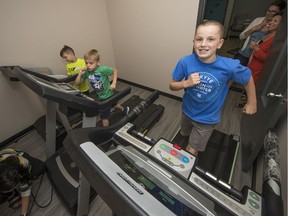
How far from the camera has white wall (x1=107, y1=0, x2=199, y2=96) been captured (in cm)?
204

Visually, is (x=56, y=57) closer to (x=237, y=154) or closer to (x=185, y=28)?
(x=185, y=28)

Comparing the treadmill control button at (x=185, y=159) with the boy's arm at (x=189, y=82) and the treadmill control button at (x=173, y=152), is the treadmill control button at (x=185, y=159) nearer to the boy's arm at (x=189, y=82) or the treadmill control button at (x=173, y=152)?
the treadmill control button at (x=173, y=152)

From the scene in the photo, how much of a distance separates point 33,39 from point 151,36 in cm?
160

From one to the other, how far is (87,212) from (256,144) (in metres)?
1.51

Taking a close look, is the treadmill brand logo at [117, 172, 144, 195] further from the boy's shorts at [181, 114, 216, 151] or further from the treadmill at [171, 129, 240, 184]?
the treadmill at [171, 129, 240, 184]

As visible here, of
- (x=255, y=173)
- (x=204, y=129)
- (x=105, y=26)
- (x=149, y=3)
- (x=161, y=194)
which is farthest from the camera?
(x=105, y=26)

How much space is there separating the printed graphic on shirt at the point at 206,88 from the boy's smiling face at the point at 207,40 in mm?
143

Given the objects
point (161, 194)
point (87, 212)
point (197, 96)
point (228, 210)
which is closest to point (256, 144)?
point (197, 96)

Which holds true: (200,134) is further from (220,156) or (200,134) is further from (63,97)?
(63,97)

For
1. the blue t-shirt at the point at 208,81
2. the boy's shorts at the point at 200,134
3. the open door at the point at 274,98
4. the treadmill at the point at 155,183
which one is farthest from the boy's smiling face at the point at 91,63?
the open door at the point at 274,98

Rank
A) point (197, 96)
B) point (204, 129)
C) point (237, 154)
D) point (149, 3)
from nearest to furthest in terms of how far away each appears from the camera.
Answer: point (197, 96) < point (204, 129) < point (237, 154) < point (149, 3)

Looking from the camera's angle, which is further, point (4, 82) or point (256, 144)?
point (4, 82)

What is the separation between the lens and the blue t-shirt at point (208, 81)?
1020 mm

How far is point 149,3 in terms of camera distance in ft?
7.14
